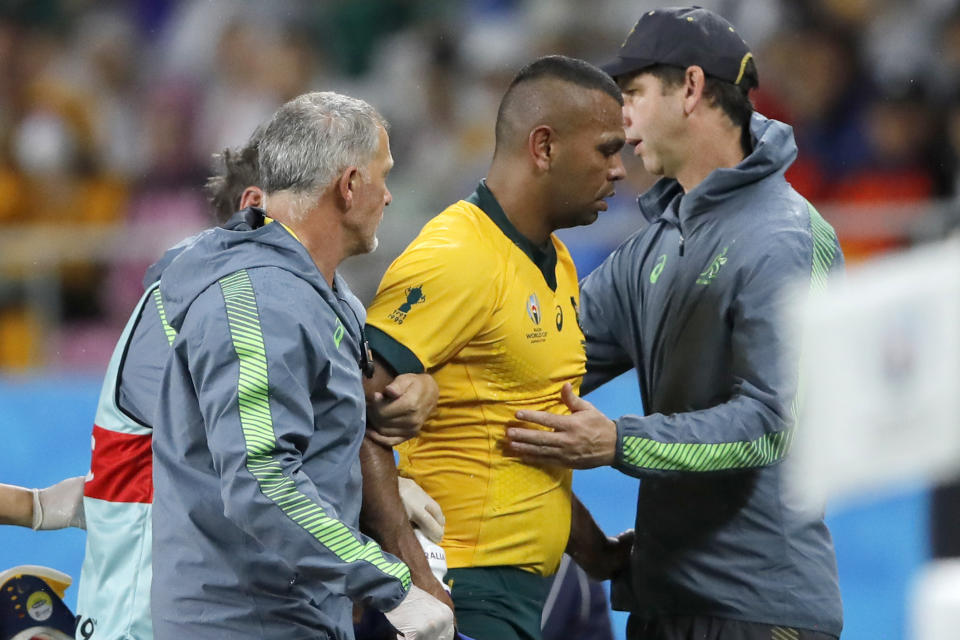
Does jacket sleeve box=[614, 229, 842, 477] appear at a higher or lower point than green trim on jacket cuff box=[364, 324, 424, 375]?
lower

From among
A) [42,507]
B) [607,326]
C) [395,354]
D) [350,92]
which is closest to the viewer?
[395,354]

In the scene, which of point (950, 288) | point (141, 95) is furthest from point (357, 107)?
point (141, 95)

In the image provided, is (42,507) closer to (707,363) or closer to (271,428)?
(271,428)

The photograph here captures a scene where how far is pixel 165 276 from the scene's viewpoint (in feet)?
7.60

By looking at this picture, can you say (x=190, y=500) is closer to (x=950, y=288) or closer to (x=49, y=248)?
(x=950, y=288)

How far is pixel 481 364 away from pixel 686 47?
0.95 meters

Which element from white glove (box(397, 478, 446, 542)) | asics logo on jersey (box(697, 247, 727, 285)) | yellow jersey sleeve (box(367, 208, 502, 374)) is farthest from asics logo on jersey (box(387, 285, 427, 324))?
asics logo on jersey (box(697, 247, 727, 285))

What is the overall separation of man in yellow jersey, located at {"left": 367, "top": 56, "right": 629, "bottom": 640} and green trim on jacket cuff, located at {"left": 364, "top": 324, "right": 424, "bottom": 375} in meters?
0.05

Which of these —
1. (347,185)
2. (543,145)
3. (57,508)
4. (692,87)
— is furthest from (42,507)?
(692,87)

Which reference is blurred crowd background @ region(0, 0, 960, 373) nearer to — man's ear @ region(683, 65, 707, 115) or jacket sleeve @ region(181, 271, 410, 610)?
man's ear @ region(683, 65, 707, 115)

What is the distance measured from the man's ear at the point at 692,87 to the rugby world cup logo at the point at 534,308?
0.64m

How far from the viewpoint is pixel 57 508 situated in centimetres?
290

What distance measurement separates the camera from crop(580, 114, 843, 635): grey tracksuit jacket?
2.80 meters

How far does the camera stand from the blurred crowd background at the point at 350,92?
688 centimetres
